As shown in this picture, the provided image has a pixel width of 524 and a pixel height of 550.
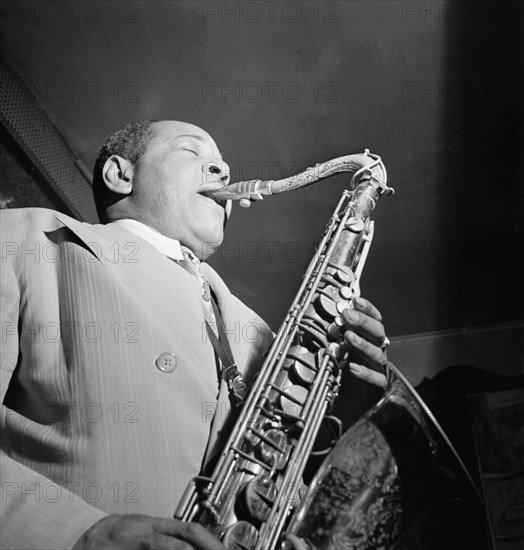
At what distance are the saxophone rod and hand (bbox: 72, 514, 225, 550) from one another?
959 mm

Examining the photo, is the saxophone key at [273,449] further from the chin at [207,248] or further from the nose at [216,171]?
the nose at [216,171]

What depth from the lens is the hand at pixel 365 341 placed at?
55.9 inches

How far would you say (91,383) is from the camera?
1190mm

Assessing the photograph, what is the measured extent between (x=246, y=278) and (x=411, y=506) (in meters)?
Answer: 0.84

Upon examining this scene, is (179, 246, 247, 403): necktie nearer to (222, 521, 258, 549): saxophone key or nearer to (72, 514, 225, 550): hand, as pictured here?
(222, 521, 258, 549): saxophone key

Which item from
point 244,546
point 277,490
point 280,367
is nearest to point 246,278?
point 280,367

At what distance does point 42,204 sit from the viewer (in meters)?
1.86

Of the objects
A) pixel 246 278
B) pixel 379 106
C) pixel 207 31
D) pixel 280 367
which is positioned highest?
pixel 207 31

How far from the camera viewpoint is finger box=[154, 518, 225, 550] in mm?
945

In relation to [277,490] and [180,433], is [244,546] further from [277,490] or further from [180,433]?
[180,433]

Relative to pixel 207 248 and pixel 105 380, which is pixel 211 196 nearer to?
pixel 207 248

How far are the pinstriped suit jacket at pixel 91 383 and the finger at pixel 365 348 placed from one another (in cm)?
32

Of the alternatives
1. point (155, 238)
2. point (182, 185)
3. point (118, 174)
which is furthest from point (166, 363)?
point (118, 174)

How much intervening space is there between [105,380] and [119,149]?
85cm
